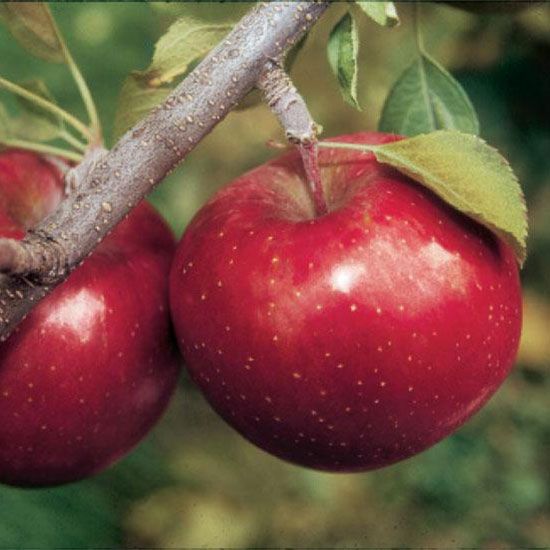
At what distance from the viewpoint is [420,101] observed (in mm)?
632

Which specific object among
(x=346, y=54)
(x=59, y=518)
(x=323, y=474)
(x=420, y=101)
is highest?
(x=346, y=54)

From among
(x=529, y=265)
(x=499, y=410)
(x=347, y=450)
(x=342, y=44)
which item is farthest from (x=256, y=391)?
(x=529, y=265)

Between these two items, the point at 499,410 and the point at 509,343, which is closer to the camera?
the point at 509,343

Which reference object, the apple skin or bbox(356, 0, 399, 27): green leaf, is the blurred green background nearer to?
the apple skin

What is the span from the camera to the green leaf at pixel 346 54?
48cm

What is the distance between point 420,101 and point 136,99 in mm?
182

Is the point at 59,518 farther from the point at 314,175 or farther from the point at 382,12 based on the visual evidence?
the point at 382,12

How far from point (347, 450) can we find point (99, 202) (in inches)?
7.6

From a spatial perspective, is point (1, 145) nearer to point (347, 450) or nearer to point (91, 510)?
point (347, 450)

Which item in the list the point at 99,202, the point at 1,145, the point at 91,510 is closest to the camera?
the point at 99,202

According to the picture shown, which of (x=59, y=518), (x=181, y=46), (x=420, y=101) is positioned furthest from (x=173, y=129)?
(x=59, y=518)

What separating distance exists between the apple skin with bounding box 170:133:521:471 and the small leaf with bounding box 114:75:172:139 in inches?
2.8

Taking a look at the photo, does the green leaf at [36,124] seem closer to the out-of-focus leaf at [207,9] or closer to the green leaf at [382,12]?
the out-of-focus leaf at [207,9]

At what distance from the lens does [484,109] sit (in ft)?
5.33
